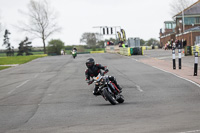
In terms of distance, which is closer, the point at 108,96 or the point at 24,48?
the point at 108,96

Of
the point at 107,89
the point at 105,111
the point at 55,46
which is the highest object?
the point at 55,46

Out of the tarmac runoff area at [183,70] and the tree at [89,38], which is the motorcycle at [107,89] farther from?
the tree at [89,38]

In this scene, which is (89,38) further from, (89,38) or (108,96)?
(108,96)

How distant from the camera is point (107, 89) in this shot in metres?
10.5

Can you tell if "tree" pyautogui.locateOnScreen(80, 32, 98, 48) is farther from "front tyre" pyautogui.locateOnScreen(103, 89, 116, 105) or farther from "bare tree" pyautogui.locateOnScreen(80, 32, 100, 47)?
"front tyre" pyautogui.locateOnScreen(103, 89, 116, 105)

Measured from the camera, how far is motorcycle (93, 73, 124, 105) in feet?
34.1

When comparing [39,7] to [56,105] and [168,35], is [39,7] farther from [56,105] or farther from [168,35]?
[56,105]

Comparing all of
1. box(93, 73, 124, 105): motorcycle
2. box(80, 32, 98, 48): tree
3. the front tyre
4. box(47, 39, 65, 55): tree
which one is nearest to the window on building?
box(47, 39, 65, 55): tree

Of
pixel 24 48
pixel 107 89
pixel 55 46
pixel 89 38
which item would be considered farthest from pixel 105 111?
pixel 89 38

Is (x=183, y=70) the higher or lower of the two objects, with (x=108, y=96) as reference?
lower

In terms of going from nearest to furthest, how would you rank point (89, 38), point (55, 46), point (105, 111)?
1. point (105, 111)
2. point (55, 46)
3. point (89, 38)

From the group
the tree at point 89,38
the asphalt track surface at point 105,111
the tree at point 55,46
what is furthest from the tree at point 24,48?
the asphalt track surface at point 105,111

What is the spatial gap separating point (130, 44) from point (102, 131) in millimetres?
43631

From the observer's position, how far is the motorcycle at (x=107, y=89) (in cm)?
1039
